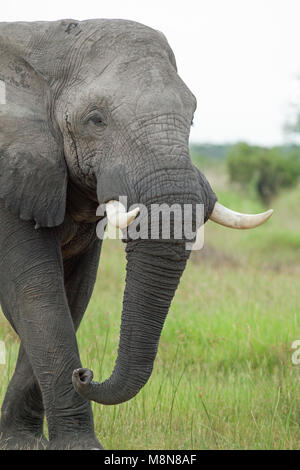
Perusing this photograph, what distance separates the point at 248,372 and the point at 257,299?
2.23 m

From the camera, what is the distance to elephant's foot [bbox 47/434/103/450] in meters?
3.88

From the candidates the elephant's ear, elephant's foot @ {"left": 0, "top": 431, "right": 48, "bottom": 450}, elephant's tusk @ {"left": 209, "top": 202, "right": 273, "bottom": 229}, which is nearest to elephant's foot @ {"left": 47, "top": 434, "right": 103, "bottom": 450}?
elephant's foot @ {"left": 0, "top": 431, "right": 48, "bottom": 450}

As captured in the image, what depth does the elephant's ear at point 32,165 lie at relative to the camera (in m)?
3.88

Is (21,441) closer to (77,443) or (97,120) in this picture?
(77,443)

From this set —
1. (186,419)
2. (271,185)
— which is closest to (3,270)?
(186,419)

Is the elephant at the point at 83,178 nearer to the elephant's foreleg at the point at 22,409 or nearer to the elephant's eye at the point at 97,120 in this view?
the elephant's eye at the point at 97,120

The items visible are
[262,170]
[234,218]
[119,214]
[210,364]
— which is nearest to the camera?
[119,214]

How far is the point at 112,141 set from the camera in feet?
12.2

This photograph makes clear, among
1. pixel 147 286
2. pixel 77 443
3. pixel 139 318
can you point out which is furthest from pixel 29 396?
pixel 147 286

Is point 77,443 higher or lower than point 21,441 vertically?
higher

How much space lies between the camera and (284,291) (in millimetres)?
8445

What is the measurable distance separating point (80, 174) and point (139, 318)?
0.69 meters

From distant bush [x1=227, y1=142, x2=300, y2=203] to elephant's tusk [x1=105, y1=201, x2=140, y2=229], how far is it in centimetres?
2138

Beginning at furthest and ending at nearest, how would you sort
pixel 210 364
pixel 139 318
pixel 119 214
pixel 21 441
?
pixel 210 364 < pixel 21 441 < pixel 139 318 < pixel 119 214
